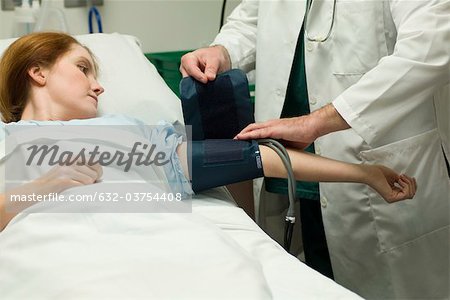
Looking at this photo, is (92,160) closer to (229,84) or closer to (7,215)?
(7,215)

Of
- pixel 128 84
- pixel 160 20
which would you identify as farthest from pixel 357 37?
pixel 160 20

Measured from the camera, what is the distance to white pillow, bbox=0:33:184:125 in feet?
5.69

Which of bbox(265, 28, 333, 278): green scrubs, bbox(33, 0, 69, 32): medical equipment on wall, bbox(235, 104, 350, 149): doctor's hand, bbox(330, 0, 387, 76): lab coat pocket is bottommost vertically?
bbox(265, 28, 333, 278): green scrubs

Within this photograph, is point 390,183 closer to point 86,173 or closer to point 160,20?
point 86,173

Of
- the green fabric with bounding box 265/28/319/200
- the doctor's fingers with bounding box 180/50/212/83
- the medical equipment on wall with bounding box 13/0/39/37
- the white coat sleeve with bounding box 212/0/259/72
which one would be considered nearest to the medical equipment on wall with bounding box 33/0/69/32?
the medical equipment on wall with bounding box 13/0/39/37

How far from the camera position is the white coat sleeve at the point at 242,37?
5.80 ft

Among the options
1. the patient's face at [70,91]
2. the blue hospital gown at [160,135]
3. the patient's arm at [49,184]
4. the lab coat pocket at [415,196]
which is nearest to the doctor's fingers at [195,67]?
the blue hospital gown at [160,135]

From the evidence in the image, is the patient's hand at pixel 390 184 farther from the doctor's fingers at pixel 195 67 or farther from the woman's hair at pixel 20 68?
the woman's hair at pixel 20 68

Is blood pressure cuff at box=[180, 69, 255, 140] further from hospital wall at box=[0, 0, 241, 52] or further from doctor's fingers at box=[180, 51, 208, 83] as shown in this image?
hospital wall at box=[0, 0, 241, 52]

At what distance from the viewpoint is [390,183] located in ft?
4.60

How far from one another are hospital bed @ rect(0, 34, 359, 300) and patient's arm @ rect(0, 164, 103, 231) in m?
0.09

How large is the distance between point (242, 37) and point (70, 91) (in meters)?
0.59

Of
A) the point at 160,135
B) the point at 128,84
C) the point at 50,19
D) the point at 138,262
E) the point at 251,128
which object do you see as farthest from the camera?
the point at 50,19

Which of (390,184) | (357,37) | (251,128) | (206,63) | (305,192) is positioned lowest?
(305,192)
